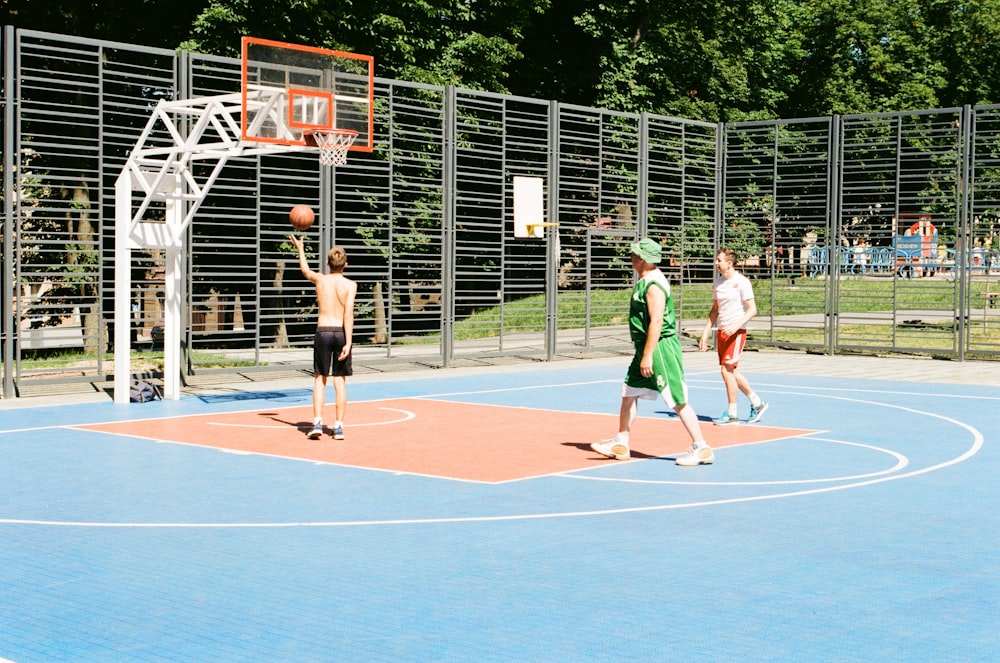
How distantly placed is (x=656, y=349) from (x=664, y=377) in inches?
11.2

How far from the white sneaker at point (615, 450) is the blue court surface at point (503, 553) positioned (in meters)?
0.14

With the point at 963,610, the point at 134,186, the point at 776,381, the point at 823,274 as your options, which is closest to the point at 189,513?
the point at 963,610

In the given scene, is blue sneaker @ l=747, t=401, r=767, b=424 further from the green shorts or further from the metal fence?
the metal fence

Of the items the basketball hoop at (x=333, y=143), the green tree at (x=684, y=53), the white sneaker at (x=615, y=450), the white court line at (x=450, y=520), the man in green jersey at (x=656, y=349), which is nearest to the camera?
the white court line at (x=450, y=520)

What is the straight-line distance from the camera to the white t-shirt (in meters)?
14.9

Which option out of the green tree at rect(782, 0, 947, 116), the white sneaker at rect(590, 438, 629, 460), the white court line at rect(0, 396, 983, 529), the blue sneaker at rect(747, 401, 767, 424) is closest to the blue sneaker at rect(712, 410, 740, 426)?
the blue sneaker at rect(747, 401, 767, 424)

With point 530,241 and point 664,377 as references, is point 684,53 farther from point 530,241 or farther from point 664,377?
point 664,377

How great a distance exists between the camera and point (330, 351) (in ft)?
42.9

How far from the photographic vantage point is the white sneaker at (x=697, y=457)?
11508 mm

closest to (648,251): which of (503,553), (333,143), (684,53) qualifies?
(503,553)

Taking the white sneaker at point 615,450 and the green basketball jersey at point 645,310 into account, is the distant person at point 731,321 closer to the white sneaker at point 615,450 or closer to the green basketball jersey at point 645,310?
the white sneaker at point 615,450

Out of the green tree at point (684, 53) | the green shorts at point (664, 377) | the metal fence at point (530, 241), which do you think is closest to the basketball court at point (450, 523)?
the green shorts at point (664, 377)

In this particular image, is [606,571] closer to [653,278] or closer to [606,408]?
[653,278]

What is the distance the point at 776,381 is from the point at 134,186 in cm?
1101
